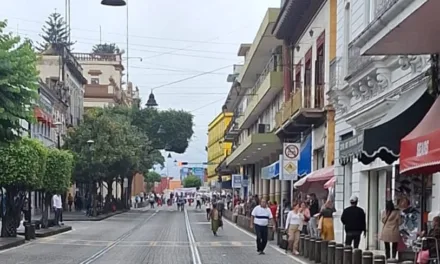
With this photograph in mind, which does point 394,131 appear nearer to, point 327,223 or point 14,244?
point 327,223

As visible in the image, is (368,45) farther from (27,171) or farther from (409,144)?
(27,171)

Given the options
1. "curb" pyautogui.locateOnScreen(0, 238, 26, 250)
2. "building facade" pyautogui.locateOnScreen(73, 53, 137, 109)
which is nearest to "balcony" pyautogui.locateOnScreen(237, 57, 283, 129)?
"curb" pyautogui.locateOnScreen(0, 238, 26, 250)

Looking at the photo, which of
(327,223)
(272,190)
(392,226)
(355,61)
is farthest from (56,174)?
(272,190)

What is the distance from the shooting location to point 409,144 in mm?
14453

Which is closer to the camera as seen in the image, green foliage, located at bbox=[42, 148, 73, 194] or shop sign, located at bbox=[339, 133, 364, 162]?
shop sign, located at bbox=[339, 133, 364, 162]

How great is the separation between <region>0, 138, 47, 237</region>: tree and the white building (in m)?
10.9

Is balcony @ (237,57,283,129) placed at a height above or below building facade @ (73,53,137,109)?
below

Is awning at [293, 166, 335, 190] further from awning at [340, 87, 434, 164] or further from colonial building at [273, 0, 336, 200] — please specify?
awning at [340, 87, 434, 164]

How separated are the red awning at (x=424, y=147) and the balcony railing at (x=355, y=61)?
9846mm

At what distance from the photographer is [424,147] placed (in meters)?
13.6

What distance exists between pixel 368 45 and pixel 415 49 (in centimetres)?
82

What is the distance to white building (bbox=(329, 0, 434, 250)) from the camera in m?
17.5

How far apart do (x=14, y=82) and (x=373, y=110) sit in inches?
360

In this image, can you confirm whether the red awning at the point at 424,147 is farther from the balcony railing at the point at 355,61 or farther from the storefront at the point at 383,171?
the balcony railing at the point at 355,61
